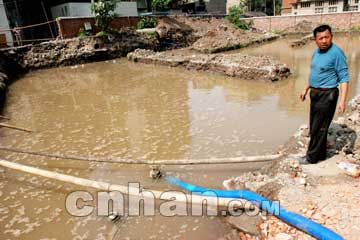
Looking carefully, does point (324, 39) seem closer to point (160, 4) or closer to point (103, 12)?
point (103, 12)

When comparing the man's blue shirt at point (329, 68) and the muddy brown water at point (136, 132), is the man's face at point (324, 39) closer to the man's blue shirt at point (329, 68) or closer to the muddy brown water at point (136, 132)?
the man's blue shirt at point (329, 68)

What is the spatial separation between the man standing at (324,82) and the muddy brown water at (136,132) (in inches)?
63.2

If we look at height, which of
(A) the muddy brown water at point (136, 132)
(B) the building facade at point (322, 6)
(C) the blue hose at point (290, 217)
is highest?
(B) the building facade at point (322, 6)

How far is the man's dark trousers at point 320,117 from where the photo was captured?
371cm

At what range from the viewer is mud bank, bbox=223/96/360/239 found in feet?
9.99

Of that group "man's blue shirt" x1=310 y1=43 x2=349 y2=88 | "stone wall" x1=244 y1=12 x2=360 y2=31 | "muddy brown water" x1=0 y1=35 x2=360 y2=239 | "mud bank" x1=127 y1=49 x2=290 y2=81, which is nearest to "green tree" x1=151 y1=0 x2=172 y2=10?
"stone wall" x1=244 y1=12 x2=360 y2=31

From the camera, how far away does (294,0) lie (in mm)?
43188

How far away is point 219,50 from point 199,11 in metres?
21.7

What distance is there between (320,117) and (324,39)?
997 mm

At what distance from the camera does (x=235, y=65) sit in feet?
42.2

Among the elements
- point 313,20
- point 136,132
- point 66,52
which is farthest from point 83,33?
point 313,20

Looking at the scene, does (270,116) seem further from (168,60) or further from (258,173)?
(168,60)

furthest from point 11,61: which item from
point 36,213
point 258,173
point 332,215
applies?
point 332,215

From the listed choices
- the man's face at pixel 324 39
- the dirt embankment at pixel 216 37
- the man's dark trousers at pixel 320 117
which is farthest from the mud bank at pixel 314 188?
the dirt embankment at pixel 216 37
